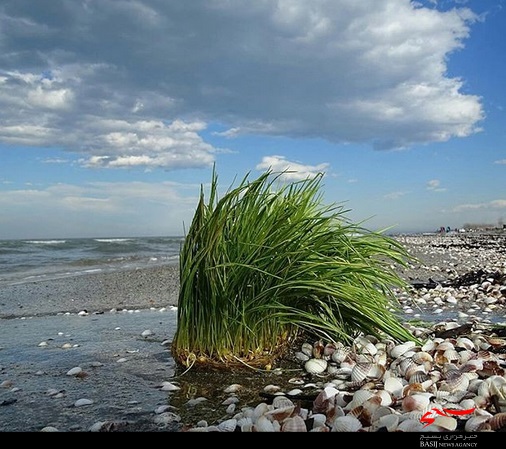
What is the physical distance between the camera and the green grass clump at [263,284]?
3670 millimetres

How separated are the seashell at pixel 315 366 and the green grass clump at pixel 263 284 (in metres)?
0.25

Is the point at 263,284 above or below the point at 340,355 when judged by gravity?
above

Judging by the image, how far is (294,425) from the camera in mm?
2408

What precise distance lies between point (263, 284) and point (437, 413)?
1.60 m

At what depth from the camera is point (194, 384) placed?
342 centimetres

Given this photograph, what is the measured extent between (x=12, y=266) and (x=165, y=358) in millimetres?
17737

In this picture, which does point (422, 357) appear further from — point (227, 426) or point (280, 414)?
point (227, 426)

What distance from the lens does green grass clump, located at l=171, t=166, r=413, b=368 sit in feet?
12.0

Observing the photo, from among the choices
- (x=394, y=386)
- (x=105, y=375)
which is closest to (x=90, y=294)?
(x=105, y=375)

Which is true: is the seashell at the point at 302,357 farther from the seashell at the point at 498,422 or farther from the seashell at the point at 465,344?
the seashell at the point at 498,422

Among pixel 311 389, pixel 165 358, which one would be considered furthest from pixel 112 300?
pixel 311 389

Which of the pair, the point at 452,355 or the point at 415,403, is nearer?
the point at 415,403

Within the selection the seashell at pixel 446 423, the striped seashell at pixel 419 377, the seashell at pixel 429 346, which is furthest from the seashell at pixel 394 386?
the seashell at pixel 429 346
